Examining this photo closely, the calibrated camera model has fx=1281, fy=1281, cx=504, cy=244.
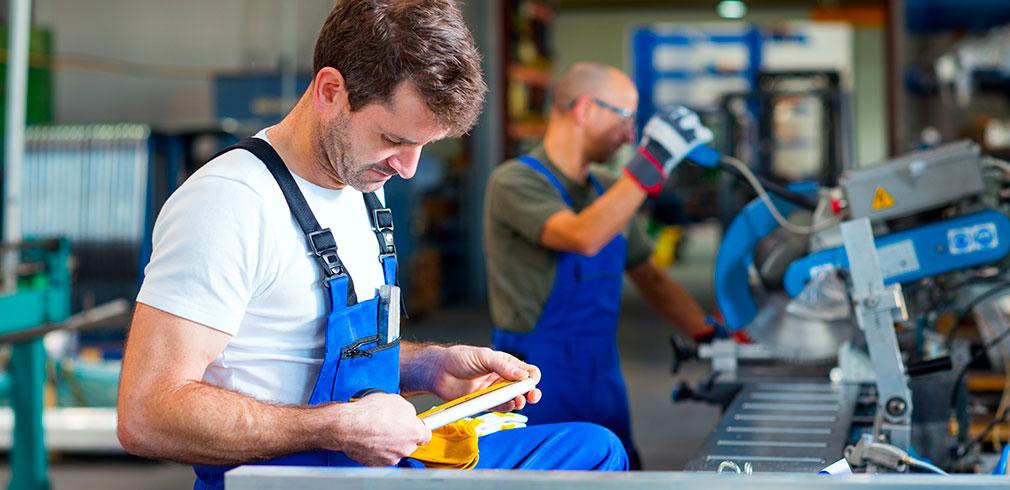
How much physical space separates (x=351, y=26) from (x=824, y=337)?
1.95m

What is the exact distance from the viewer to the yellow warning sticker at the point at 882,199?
2.93 meters

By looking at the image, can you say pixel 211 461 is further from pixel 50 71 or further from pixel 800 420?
pixel 50 71

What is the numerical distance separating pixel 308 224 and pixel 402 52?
310 millimetres

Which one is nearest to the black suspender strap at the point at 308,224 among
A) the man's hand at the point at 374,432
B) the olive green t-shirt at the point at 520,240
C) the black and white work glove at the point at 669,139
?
the man's hand at the point at 374,432

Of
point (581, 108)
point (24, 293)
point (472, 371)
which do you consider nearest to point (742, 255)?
point (581, 108)

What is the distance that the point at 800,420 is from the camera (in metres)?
2.98

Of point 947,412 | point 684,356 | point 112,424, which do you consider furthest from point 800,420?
point 112,424

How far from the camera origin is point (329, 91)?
78.3 inches

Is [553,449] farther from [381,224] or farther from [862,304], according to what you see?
[862,304]

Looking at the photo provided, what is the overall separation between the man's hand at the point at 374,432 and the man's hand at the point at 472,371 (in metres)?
0.37

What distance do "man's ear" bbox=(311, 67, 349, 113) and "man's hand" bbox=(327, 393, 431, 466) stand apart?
1.54ft

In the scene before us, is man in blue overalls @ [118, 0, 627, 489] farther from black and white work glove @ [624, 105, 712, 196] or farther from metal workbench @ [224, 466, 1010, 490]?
black and white work glove @ [624, 105, 712, 196]

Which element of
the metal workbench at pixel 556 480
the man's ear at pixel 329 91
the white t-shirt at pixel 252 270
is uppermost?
the man's ear at pixel 329 91

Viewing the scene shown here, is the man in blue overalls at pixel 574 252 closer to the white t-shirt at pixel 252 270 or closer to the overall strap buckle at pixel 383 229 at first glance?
the overall strap buckle at pixel 383 229
